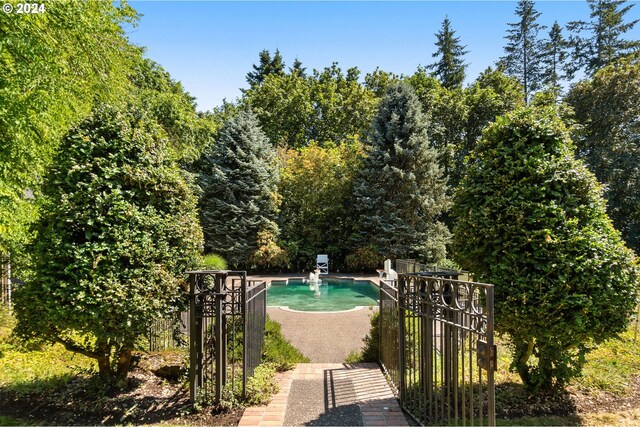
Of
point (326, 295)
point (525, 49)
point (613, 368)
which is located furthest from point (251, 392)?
point (525, 49)

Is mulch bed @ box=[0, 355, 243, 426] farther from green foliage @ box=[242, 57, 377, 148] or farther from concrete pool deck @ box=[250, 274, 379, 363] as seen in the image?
green foliage @ box=[242, 57, 377, 148]

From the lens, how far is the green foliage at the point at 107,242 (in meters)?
3.52

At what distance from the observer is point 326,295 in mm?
14344

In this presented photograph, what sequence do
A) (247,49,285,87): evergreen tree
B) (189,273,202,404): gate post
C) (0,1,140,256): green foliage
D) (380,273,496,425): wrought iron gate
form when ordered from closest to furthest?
(380,273,496,425): wrought iron gate
(189,273,202,404): gate post
(0,1,140,256): green foliage
(247,49,285,87): evergreen tree

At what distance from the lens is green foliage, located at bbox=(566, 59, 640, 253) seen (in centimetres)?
1938

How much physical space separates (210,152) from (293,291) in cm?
1063

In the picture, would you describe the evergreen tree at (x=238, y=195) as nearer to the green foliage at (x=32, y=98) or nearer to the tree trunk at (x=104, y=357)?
the green foliage at (x=32, y=98)

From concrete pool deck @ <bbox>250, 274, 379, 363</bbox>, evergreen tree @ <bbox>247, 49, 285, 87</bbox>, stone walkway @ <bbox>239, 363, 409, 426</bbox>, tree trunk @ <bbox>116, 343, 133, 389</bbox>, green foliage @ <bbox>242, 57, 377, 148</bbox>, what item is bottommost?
concrete pool deck @ <bbox>250, 274, 379, 363</bbox>

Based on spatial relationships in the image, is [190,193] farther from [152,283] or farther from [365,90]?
[365,90]

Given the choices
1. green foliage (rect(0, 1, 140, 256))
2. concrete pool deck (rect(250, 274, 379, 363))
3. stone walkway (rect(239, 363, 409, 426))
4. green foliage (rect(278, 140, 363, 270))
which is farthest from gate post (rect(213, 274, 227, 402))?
green foliage (rect(278, 140, 363, 270))

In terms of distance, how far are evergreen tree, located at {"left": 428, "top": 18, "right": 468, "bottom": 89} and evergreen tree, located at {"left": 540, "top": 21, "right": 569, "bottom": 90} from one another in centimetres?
789

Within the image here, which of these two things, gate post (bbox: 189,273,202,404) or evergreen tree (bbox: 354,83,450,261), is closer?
gate post (bbox: 189,273,202,404)

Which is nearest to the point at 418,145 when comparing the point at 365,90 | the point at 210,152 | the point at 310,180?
the point at 310,180

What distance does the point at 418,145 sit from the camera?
19.3m
